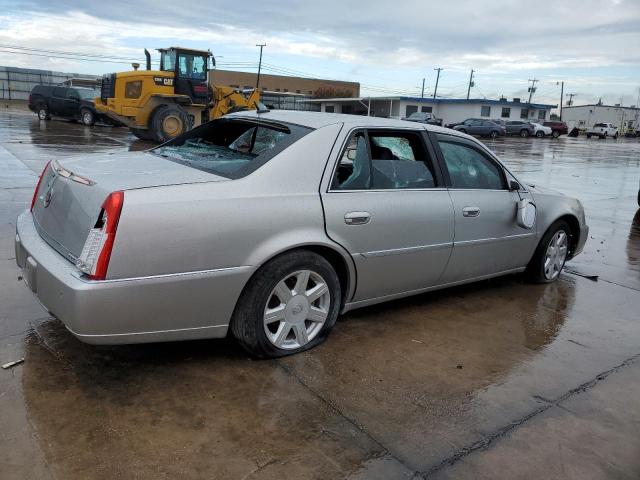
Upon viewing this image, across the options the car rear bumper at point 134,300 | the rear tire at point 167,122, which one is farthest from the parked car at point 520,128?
the car rear bumper at point 134,300

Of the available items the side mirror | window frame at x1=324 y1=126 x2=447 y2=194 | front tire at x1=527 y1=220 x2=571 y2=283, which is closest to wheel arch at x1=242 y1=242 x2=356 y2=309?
window frame at x1=324 y1=126 x2=447 y2=194

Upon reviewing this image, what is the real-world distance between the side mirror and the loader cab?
47.8 ft

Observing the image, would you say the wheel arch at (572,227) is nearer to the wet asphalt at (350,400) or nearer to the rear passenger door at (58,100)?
the wet asphalt at (350,400)

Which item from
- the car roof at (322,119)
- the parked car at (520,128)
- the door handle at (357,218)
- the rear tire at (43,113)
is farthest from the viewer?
the parked car at (520,128)

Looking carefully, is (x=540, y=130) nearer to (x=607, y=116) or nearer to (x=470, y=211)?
(x=607, y=116)

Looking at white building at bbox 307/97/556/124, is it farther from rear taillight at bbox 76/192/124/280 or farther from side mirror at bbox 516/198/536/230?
rear taillight at bbox 76/192/124/280

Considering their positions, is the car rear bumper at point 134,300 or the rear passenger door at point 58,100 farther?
the rear passenger door at point 58,100

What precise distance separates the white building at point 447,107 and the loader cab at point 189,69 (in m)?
42.1

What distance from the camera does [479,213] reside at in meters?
4.38

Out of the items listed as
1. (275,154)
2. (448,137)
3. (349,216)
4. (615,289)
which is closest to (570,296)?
(615,289)

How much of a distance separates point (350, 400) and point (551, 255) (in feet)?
10.3

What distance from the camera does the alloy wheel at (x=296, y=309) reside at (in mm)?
3314

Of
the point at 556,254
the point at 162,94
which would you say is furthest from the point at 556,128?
the point at 556,254

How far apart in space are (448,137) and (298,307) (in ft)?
6.52
